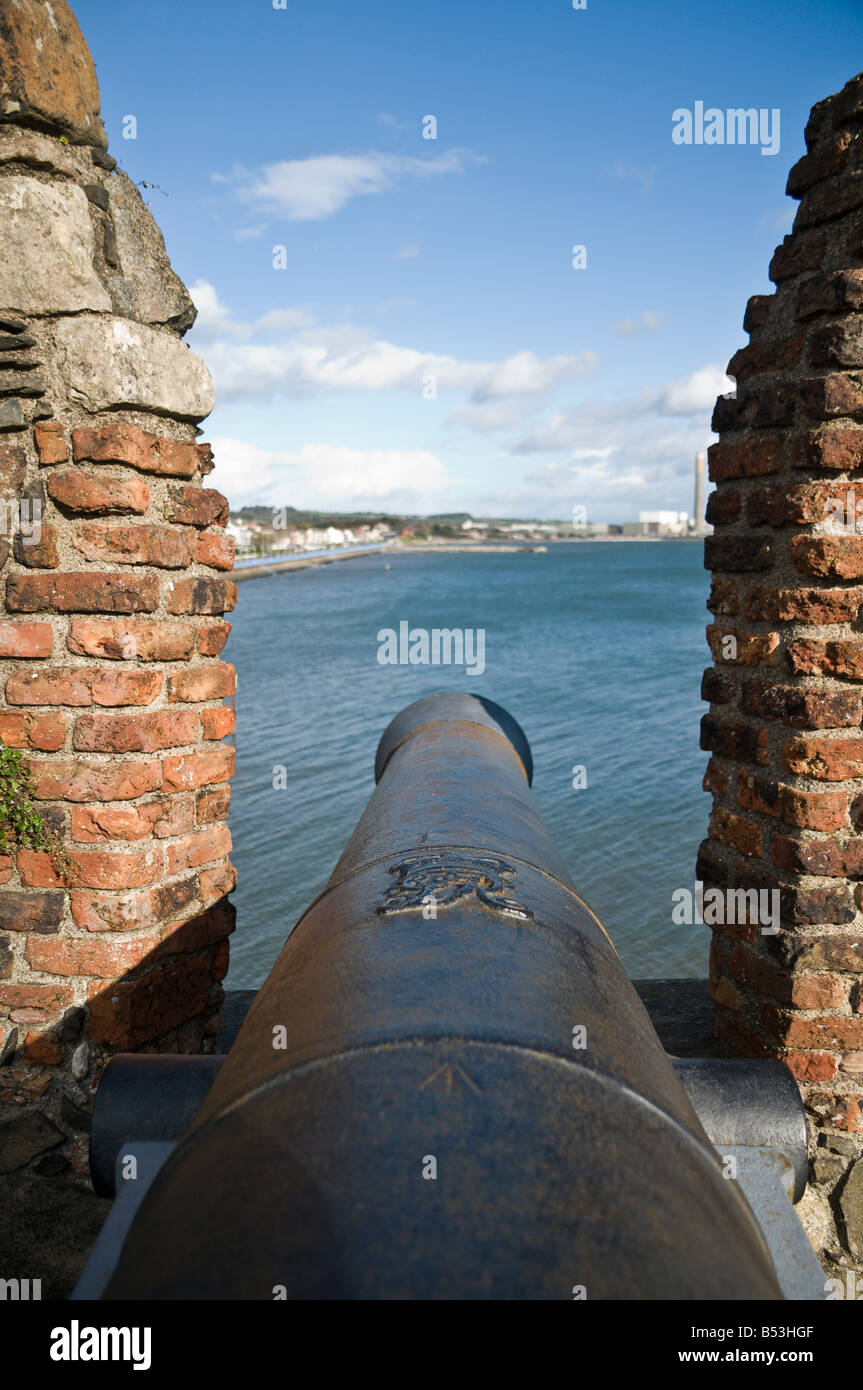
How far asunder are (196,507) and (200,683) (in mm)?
534

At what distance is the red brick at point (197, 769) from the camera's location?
2756mm

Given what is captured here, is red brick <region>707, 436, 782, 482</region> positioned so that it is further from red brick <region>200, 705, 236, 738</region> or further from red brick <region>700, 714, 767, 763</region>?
red brick <region>200, 705, 236, 738</region>

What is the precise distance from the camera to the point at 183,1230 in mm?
979

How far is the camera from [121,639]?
260 cm

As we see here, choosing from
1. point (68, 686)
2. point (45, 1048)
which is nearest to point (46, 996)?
point (45, 1048)

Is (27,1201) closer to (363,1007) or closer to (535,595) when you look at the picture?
(363,1007)

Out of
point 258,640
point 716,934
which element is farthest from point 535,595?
point 716,934

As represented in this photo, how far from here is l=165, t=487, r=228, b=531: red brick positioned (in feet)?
9.04

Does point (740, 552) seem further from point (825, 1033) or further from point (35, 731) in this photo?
point (35, 731)

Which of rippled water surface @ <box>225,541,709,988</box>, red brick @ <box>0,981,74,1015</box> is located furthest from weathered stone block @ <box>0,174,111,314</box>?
rippled water surface @ <box>225,541,709,988</box>

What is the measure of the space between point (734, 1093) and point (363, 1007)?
0.95 m

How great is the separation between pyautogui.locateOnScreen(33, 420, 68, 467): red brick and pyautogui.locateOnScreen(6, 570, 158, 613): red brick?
32cm
